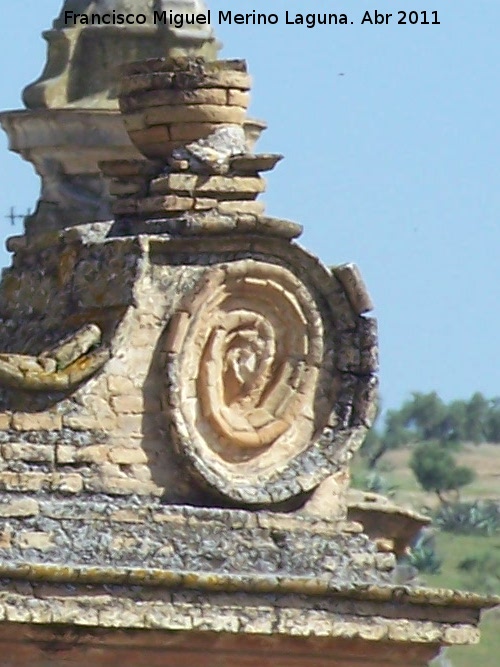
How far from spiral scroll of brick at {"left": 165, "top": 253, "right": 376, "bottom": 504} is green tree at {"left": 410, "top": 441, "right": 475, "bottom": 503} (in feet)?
197

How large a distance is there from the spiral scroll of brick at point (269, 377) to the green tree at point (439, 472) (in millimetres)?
60099

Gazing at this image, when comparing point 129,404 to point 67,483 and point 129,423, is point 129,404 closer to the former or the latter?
point 129,423

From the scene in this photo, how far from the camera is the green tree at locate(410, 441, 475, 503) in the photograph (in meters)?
84.9

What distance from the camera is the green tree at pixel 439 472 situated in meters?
84.9

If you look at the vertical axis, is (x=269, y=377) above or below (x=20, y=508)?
above

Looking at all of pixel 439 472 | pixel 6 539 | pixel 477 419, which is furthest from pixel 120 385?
pixel 477 419

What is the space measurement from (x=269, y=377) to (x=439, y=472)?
6392cm

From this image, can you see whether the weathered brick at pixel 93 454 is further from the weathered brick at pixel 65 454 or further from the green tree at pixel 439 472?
the green tree at pixel 439 472

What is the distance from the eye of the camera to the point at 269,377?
23.1 m

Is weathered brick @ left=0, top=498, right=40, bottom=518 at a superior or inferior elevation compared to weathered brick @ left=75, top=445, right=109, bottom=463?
inferior

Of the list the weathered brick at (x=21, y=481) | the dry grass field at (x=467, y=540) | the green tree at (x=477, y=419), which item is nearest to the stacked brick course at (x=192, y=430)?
the weathered brick at (x=21, y=481)

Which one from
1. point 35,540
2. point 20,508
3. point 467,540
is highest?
point 467,540

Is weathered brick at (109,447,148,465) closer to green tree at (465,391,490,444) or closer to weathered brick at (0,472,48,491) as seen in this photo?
weathered brick at (0,472,48,491)

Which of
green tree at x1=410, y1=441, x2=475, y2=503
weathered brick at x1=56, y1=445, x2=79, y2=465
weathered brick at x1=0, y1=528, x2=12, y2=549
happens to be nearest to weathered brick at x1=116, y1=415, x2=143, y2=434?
weathered brick at x1=56, y1=445, x2=79, y2=465
